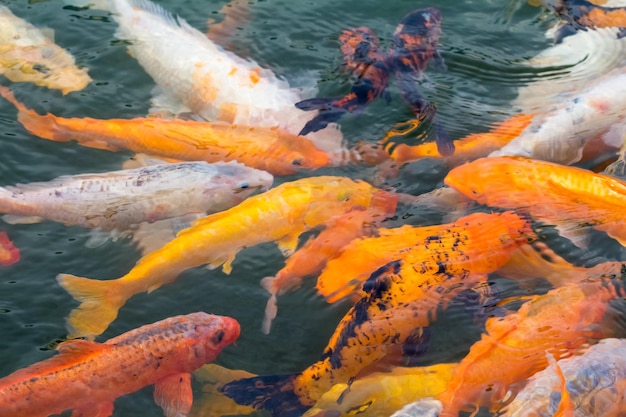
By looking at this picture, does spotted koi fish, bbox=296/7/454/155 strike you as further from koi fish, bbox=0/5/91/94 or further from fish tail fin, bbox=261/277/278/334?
koi fish, bbox=0/5/91/94

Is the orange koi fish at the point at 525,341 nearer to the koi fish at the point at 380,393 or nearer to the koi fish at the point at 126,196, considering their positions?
the koi fish at the point at 380,393

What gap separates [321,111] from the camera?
5.91 meters

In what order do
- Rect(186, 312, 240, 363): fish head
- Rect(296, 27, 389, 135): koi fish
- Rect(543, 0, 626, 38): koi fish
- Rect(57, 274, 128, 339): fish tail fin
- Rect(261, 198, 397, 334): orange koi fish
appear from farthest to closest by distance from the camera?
1. Rect(543, 0, 626, 38): koi fish
2. Rect(296, 27, 389, 135): koi fish
3. Rect(261, 198, 397, 334): orange koi fish
4. Rect(57, 274, 128, 339): fish tail fin
5. Rect(186, 312, 240, 363): fish head

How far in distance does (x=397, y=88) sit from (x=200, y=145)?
1.81 m

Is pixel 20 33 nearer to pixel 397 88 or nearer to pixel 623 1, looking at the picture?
pixel 397 88

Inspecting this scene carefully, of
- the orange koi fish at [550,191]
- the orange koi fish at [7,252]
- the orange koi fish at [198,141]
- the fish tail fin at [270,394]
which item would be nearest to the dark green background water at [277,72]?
the orange koi fish at [7,252]

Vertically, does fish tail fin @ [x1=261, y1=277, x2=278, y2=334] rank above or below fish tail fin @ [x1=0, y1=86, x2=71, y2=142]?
below

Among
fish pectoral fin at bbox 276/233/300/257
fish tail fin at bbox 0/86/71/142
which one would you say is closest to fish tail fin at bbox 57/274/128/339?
fish pectoral fin at bbox 276/233/300/257

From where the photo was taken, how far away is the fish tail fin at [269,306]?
182 inches

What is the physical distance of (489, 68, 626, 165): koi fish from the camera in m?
5.52

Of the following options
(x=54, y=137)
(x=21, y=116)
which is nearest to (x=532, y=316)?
Answer: (x=54, y=137)

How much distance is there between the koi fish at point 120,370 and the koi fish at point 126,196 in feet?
3.16

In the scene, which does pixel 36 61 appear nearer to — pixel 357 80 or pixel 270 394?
pixel 357 80

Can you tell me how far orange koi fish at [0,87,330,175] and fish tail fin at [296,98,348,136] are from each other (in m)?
0.14
